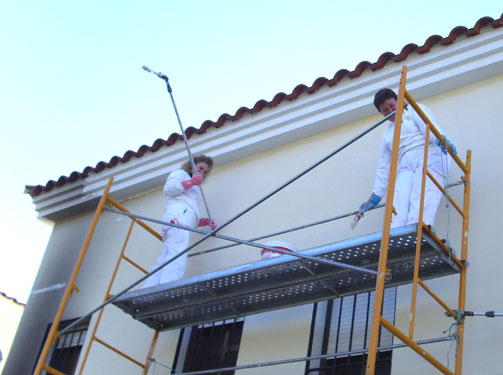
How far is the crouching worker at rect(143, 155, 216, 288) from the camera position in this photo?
8789 mm

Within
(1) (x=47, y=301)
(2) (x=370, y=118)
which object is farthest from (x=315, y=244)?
(1) (x=47, y=301)

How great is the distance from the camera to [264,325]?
793cm

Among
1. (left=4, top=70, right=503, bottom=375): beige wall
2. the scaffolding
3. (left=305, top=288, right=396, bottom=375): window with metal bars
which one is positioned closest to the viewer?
the scaffolding

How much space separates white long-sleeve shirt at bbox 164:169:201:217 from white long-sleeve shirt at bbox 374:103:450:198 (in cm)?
264

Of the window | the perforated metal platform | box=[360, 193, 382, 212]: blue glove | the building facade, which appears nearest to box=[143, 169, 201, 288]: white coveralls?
the building facade

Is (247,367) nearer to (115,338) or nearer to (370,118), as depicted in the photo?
(115,338)

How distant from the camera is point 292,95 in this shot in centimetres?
921

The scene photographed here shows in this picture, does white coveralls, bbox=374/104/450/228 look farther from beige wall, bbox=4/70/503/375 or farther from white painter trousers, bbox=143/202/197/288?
white painter trousers, bbox=143/202/197/288

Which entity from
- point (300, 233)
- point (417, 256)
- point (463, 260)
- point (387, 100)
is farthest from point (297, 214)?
point (417, 256)

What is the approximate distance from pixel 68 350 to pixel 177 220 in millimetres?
2411

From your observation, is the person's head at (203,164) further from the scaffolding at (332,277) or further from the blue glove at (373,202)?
the blue glove at (373,202)

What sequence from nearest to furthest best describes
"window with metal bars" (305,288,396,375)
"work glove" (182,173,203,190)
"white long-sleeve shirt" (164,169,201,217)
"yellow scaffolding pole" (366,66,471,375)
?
"yellow scaffolding pole" (366,66,471,375) → "window with metal bars" (305,288,396,375) → "work glove" (182,173,203,190) → "white long-sleeve shirt" (164,169,201,217)

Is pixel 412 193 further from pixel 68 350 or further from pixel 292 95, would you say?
pixel 68 350

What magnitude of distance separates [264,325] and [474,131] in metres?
2.86
